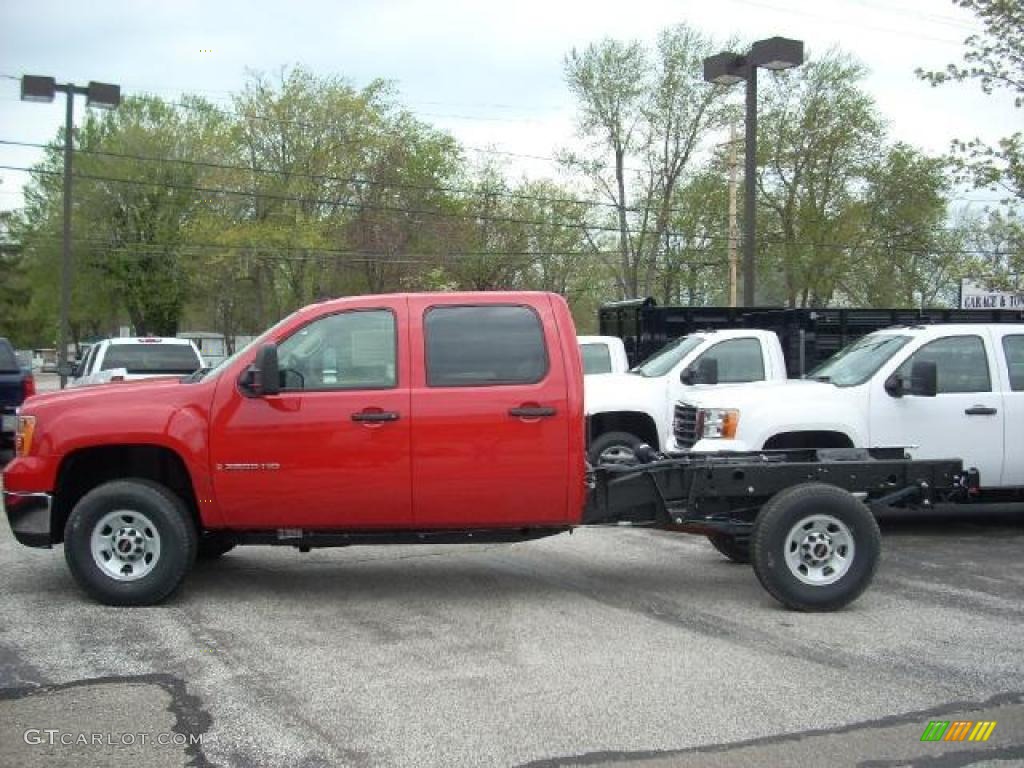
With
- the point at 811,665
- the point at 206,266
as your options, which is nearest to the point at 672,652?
the point at 811,665

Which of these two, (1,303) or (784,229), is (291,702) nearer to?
(784,229)

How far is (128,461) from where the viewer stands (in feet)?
22.6

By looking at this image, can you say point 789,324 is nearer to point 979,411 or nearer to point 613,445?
point 613,445

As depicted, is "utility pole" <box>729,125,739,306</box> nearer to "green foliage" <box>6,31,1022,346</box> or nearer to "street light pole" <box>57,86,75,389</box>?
"green foliage" <box>6,31,1022,346</box>

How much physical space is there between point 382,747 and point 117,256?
162 ft

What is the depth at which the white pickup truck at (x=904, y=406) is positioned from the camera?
8445 millimetres

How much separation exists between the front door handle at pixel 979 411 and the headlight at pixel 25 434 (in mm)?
7444

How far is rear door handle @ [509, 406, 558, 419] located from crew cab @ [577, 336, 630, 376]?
23.4ft

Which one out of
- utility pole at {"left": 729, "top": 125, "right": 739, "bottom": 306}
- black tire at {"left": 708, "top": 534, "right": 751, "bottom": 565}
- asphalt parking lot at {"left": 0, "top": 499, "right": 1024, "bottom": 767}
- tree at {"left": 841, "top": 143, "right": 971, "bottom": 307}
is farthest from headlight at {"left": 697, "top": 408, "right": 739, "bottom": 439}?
tree at {"left": 841, "top": 143, "right": 971, "bottom": 307}

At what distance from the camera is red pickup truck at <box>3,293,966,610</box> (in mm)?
6434

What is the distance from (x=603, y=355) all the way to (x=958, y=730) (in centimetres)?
939

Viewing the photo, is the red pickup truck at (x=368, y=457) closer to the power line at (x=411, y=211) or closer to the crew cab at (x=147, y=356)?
the crew cab at (x=147, y=356)

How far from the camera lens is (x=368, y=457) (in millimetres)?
6430
